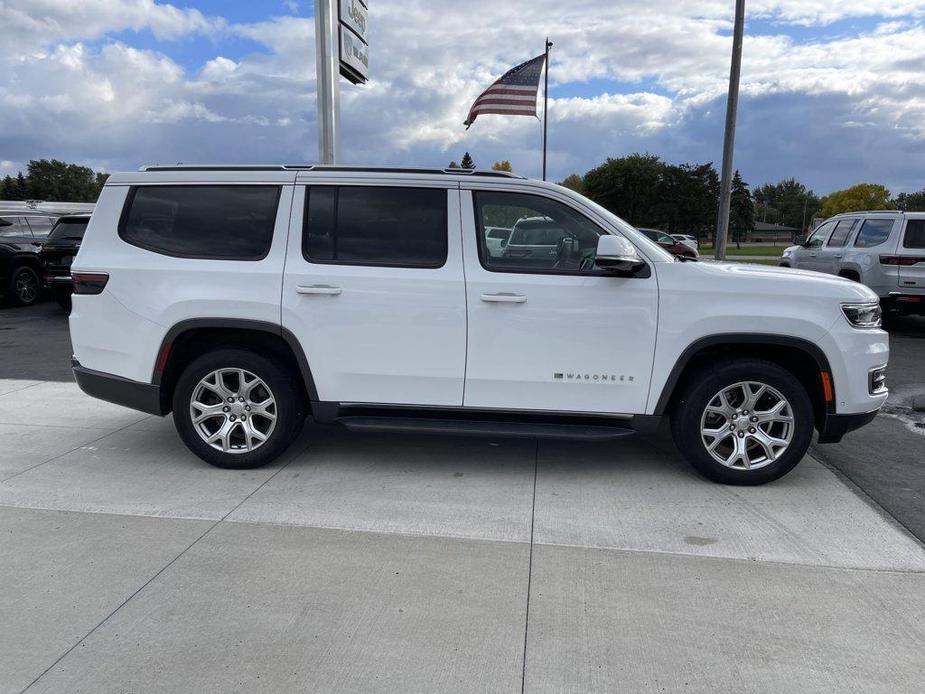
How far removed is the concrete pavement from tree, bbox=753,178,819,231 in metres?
131

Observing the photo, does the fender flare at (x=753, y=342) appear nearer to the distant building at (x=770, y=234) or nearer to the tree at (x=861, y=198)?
the tree at (x=861, y=198)

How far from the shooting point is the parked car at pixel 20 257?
45.1 feet

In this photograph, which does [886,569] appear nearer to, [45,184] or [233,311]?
[233,311]

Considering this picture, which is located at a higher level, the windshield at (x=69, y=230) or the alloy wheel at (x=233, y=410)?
the windshield at (x=69, y=230)

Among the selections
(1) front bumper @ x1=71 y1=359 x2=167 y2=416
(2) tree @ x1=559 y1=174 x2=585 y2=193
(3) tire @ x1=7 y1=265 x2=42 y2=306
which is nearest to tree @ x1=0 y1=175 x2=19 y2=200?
(2) tree @ x1=559 y1=174 x2=585 y2=193

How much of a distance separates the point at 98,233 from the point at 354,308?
1.82 metres

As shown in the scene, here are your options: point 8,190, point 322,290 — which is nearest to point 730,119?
point 322,290

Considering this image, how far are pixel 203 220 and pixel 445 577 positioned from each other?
284cm

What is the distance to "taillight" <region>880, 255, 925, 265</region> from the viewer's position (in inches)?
417

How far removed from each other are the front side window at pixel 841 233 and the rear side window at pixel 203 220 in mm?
10276

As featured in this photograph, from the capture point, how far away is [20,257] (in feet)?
45.5

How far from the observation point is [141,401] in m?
4.76

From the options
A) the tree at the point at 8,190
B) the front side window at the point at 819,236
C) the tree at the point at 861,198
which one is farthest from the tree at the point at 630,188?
the tree at the point at 8,190

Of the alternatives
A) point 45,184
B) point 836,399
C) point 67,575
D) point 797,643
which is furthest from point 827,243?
point 45,184
